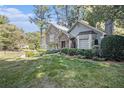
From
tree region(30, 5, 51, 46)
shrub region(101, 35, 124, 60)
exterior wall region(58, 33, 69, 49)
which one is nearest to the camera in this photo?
shrub region(101, 35, 124, 60)

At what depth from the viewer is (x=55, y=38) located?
549 inches

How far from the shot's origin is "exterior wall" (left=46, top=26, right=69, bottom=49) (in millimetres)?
13000

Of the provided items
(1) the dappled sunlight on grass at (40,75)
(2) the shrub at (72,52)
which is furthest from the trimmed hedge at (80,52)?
(1) the dappled sunlight on grass at (40,75)

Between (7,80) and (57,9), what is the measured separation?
5.89 metres

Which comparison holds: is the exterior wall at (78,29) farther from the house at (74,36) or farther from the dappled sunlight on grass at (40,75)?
the dappled sunlight on grass at (40,75)

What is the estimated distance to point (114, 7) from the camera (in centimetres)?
794

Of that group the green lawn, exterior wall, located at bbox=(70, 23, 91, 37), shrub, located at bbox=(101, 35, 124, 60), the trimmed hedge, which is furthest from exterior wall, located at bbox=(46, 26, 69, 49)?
the green lawn

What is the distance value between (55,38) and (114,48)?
5912 mm

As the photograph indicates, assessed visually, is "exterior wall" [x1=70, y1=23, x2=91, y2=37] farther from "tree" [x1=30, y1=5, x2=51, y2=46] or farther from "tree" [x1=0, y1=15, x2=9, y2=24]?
"tree" [x1=0, y1=15, x2=9, y2=24]

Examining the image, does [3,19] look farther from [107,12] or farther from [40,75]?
[40,75]

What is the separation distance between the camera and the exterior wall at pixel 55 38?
13.0 meters

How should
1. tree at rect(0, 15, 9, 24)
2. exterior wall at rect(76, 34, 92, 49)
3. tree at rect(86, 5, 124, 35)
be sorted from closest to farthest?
tree at rect(86, 5, 124, 35)
tree at rect(0, 15, 9, 24)
exterior wall at rect(76, 34, 92, 49)
